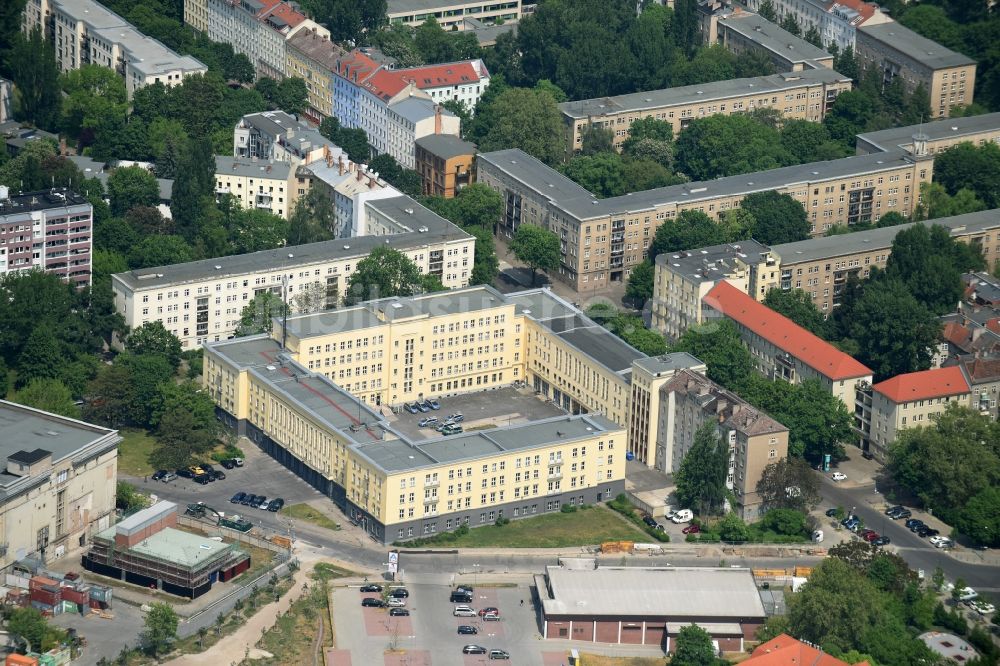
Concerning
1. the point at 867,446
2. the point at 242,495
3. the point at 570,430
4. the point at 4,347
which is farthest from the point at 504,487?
the point at 4,347

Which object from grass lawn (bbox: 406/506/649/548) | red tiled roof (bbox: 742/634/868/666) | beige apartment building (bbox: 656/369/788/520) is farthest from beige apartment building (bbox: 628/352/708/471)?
red tiled roof (bbox: 742/634/868/666)

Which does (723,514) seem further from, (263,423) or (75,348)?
(75,348)

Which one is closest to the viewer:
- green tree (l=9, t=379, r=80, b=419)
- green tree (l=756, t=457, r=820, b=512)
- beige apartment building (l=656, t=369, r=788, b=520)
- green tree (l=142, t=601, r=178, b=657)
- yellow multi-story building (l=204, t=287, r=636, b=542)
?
green tree (l=142, t=601, r=178, b=657)

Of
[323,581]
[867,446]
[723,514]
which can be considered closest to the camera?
[323,581]

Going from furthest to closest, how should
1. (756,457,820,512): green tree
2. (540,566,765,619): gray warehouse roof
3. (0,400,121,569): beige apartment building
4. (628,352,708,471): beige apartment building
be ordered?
(628,352,708,471): beige apartment building, (756,457,820,512): green tree, (0,400,121,569): beige apartment building, (540,566,765,619): gray warehouse roof

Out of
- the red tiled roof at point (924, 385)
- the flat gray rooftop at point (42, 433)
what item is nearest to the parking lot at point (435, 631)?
the flat gray rooftop at point (42, 433)

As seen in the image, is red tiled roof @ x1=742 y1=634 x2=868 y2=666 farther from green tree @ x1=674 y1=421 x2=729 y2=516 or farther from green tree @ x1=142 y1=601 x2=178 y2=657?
green tree @ x1=142 y1=601 x2=178 y2=657
